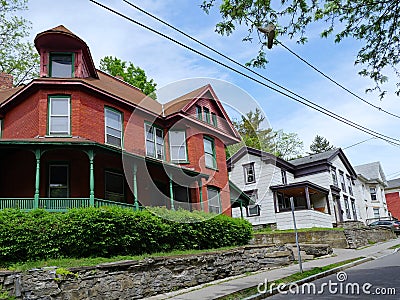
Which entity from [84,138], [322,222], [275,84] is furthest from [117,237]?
[322,222]

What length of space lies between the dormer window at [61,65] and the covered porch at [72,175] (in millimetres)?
3409

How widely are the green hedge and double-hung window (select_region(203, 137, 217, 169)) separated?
7192 millimetres

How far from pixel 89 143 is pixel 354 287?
9678mm

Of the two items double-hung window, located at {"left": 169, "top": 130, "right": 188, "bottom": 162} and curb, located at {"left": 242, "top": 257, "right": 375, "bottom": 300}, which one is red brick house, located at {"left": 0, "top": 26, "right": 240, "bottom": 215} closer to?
double-hung window, located at {"left": 169, "top": 130, "right": 188, "bottom": 162}

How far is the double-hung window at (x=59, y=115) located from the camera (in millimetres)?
16266

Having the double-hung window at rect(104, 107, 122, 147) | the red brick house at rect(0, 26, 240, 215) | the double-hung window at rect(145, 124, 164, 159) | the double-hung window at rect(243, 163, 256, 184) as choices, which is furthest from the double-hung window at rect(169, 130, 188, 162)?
the double-hung window at rect(243, 163, 256, 184)

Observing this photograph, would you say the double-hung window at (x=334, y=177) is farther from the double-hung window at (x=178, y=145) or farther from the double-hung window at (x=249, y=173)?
the double-hung window at (x=178, y=145)

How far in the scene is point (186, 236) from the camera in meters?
15.1

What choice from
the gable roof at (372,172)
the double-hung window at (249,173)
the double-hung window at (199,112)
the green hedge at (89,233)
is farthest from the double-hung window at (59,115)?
the gable roof at (372,172)

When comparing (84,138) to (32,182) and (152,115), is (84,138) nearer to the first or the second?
(32,182)

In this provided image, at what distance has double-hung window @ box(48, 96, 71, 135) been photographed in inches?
640

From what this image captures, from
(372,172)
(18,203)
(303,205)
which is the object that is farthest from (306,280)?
(372,172)

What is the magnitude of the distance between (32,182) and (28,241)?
17.1 ft

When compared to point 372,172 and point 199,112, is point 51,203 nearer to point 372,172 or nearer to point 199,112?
point 199,112
